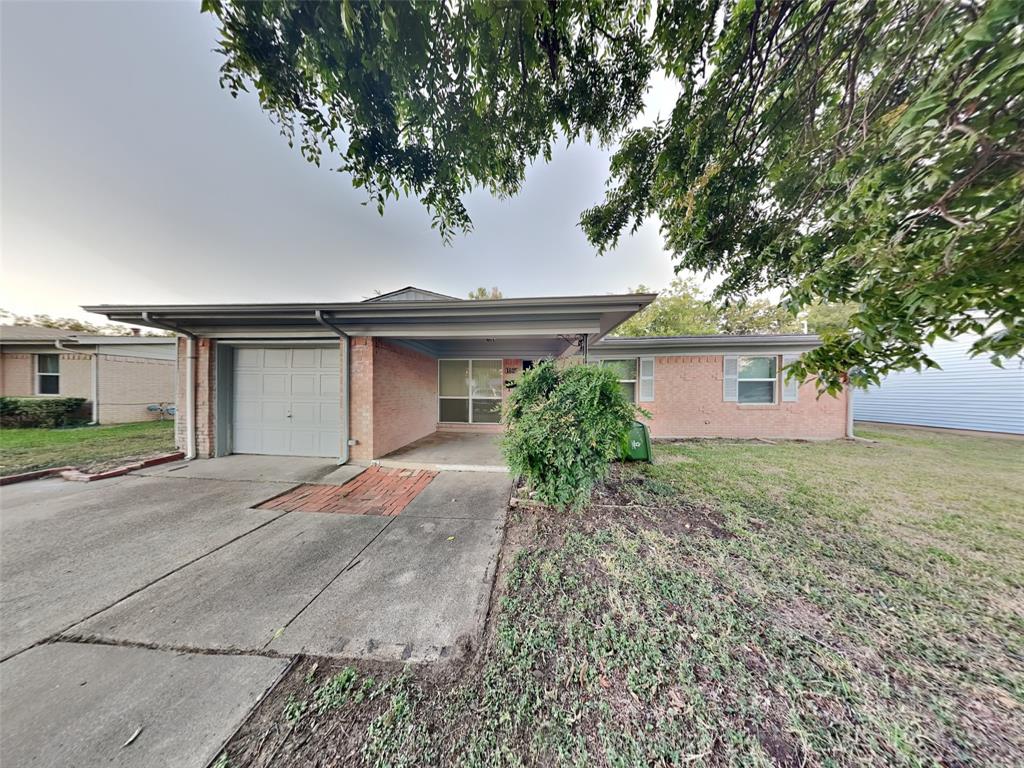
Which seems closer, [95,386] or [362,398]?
[362,398]

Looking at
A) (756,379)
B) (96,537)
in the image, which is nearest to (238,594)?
(96,537)

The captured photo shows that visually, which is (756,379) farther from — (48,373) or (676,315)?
(48,373)

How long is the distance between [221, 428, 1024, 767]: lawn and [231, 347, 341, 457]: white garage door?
469 centimetres

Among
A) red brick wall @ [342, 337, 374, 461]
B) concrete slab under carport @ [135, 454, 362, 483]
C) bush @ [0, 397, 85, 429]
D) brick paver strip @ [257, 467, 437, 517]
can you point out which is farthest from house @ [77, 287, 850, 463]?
bush @ [0, 397, 85, 429]

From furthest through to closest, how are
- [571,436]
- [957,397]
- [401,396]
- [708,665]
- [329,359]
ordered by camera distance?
[957,397] → [401,396] → [329,359] → [571,436] → [708,665]

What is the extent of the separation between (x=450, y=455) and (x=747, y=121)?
6.49 meters

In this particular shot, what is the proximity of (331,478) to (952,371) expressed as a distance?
784 inches

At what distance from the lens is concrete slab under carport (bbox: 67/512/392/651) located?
2.06 m

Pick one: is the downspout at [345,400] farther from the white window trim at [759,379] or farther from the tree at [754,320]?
the tree at [754,320]

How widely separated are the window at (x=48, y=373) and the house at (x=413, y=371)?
33.1 ft

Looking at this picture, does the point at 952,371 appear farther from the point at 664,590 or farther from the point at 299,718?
the point at 299,718

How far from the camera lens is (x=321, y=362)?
244 inches

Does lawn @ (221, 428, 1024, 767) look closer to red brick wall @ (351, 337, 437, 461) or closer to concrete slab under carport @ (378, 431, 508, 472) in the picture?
concrete slab under carport @ (378, 431, 508, 472)

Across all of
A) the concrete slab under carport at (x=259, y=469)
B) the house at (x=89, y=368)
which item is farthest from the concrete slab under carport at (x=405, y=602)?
the house at (x=89, y=368)
